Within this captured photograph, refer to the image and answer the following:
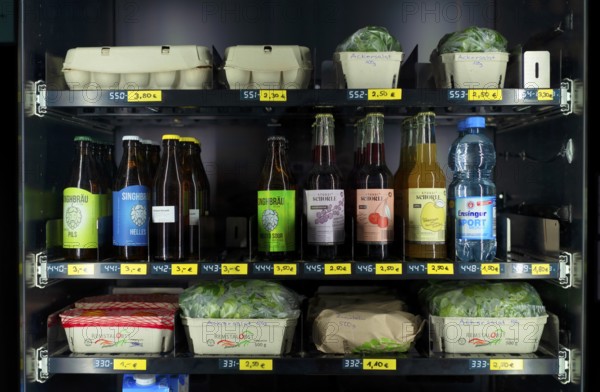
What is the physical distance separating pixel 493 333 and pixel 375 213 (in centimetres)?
51

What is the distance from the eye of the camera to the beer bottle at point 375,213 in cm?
165

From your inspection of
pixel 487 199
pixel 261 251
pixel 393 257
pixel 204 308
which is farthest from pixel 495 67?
pixel 204 308

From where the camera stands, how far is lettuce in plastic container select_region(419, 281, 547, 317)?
5.51 ft

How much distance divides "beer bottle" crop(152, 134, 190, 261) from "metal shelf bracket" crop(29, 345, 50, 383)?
0.45 m

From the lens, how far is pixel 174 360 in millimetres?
1647

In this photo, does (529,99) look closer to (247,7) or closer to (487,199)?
(487,199)

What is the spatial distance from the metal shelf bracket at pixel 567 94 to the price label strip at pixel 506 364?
0.76m

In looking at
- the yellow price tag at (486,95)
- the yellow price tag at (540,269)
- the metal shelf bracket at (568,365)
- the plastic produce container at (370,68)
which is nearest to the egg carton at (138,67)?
the plastic produce container at (370,68)

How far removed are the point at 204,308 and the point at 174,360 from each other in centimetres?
17

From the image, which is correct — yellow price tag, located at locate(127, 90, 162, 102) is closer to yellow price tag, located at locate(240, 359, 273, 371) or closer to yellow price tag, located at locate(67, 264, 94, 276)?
yellow price tag, located at locate(67, 264, 94, 276)

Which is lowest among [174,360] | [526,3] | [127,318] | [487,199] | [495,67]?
[174,360]

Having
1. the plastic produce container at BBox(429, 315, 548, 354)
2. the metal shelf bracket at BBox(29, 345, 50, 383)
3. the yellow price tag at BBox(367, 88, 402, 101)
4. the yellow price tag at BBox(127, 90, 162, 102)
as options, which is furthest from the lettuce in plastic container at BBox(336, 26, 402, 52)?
the metal shelf bracket at BBox(29, 345, 50, 383)

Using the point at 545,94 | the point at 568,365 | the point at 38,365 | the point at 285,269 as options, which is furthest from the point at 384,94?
the point at 38,365

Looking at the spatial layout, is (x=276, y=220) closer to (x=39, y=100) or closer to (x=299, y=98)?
(x=299, y=98)
